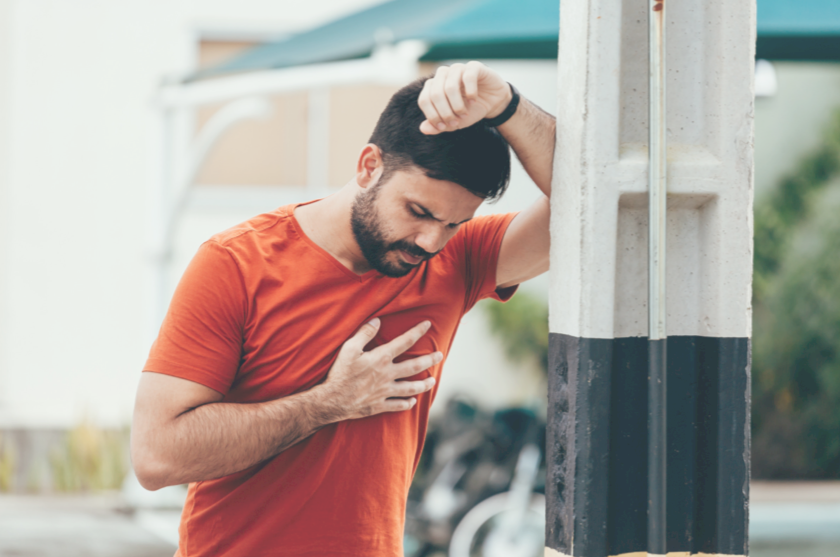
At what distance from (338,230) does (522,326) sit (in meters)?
6.05

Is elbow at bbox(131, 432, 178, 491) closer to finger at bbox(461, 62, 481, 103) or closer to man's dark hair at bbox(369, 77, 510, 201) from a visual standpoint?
man's dark hair at bbox(369, 77, 510, 201)

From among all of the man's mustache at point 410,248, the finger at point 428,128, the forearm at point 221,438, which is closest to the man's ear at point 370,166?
the man's mustache at point 410,248

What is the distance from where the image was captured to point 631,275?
1583 mm

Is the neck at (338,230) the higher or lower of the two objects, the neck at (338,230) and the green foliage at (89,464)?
the higher

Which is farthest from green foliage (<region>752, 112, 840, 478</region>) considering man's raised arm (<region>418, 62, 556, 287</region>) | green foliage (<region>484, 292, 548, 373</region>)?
man's raised arm (<region>418, 62, 556, 287</region>)

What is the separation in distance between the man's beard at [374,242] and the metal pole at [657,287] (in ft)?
1.92

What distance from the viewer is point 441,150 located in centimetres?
186

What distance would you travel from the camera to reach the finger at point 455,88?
157cm

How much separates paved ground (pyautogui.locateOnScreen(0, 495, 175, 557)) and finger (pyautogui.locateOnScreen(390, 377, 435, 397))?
3697mm

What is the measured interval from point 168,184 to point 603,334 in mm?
4918

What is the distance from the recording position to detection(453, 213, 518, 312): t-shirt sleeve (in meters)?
2.19

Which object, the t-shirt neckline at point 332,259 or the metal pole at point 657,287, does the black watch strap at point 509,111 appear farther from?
the t-shirt neckline at point 332,259

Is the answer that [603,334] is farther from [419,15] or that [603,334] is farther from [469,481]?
[469,481]

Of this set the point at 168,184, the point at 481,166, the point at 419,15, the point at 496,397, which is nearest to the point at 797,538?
the point at 496,397
